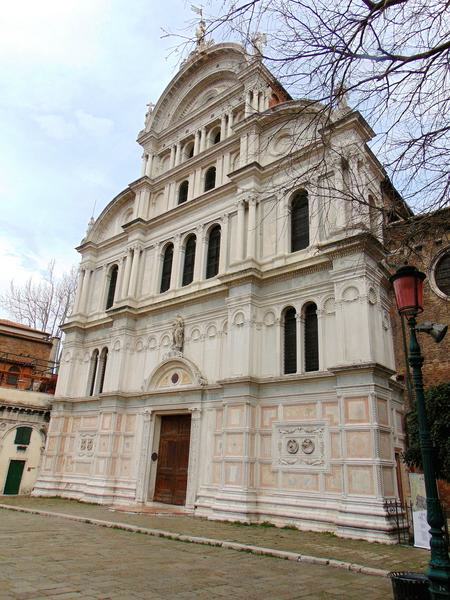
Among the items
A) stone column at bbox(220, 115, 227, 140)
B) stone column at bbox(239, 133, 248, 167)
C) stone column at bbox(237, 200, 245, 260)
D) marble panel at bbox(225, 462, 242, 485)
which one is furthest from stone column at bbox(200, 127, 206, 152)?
marble panel at bbox(225, 462, 242, 485)

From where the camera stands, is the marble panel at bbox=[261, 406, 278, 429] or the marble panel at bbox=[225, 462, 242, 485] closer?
the marble panel at bbox=[225, 462, 242, 485]

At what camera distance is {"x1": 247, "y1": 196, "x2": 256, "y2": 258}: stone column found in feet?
58.8

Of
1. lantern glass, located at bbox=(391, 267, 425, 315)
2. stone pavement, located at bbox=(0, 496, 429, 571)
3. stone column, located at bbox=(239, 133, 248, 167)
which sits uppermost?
stone column, located at bbox=(239, 133, 248, 167)

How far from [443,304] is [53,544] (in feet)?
44.4

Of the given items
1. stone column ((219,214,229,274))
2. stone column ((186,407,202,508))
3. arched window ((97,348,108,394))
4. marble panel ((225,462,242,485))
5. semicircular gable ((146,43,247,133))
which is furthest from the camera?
semicircular gable ((146,43,247,133))

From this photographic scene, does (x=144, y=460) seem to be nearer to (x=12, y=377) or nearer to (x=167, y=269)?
(x=167, y=269)

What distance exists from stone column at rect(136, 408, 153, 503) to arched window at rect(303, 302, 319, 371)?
7.51 meters

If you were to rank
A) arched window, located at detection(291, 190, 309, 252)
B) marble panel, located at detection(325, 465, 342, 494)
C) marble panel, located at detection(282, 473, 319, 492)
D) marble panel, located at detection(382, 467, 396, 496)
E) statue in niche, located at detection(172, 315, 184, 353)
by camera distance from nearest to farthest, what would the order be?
marble panel, located at detection(382, 467, 396, 496)
marble panel, located at detection(325, 465, 342, 494)
marble panel, located at detection(282, 473, 319, 492)
arched window, located at detection(291, 190, 309, 252)
statue in niche, located at detection(172, 315, 184, 353)

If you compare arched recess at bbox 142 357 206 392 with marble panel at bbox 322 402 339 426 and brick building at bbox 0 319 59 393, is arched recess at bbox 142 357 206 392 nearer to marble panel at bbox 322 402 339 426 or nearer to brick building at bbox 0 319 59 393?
marble panel at bbox 322 402 339 426

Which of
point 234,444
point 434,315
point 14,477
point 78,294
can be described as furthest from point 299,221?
point 14,477

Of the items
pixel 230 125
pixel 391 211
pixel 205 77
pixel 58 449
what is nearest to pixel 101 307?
pixel 58 449

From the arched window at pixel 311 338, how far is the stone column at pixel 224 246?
4326 mm

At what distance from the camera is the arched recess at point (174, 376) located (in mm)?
18312

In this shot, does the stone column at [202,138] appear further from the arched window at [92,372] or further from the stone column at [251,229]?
the arched window at [92,372]
